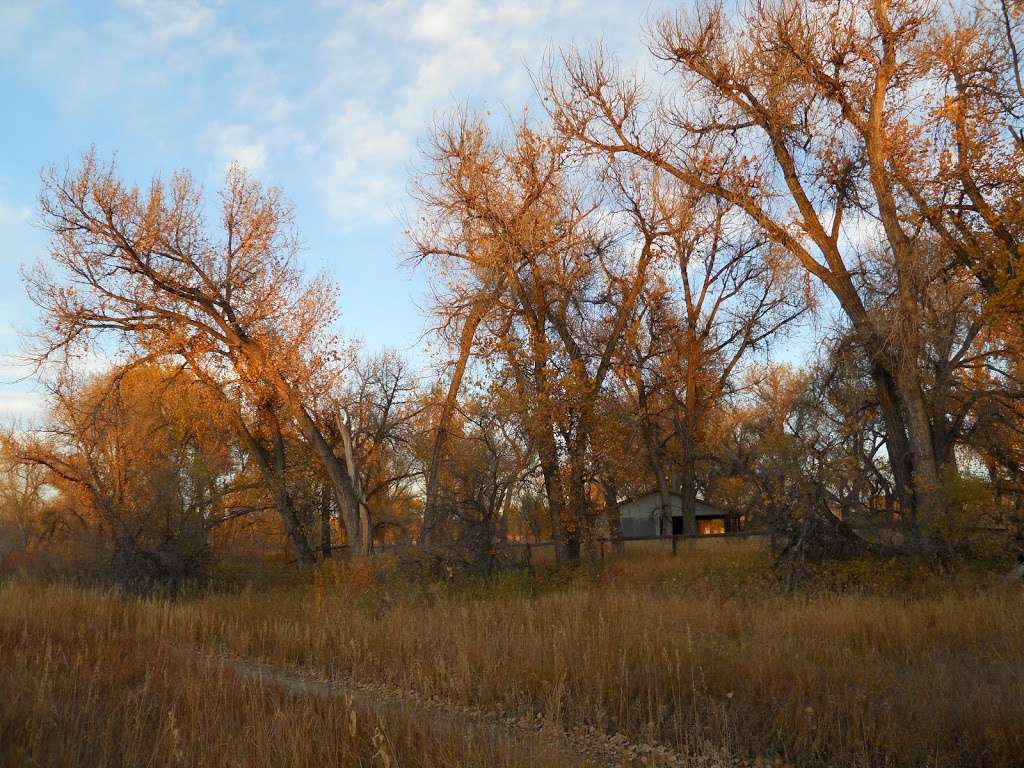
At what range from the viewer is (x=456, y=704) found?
297 inches

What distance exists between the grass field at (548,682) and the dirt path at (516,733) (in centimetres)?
4

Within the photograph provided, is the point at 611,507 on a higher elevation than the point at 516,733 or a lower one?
higher

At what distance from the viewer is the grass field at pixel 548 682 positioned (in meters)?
5.48

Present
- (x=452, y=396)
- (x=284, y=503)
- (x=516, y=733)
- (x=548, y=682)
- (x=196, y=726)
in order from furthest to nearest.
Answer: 1. (x=284, y=503)
2. (x=452, y=396)
3. (x=548, y=682)
4. (x=516, y=733)
5. (x=196, y=726)

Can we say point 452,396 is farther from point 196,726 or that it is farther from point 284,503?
point 196,726

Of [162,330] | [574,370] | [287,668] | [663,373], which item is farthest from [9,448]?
[663,373]

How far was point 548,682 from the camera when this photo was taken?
752 centimetres

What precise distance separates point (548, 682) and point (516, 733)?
137 cm

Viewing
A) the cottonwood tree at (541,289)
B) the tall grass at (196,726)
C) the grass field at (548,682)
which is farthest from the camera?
the cottonwood tree at (541,289)

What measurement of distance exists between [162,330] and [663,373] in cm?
1711

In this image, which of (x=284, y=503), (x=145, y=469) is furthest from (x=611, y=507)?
(x=145, y=469)

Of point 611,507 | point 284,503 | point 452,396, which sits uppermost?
point 452,396

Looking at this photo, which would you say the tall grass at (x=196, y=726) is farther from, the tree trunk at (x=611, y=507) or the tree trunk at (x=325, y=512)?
the tree trunk at (x=325, y=512)

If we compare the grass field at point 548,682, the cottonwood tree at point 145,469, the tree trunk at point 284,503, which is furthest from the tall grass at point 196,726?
the tree trunk at point 284,503
